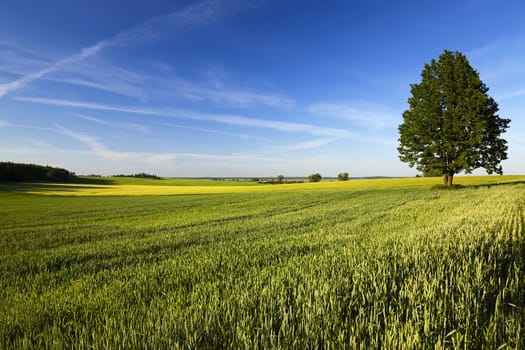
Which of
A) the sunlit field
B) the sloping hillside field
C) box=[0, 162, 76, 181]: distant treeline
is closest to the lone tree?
the sunlit field

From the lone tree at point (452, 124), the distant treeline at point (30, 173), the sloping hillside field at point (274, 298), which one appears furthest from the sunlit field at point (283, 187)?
the sloping hillside field at point (274, 298)

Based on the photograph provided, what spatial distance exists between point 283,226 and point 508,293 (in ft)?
33.7

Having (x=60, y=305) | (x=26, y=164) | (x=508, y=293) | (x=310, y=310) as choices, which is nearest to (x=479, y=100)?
(x=508, y=293)

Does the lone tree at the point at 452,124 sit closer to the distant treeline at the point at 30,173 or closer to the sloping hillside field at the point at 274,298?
the sloping hillside field at the point at 274,298

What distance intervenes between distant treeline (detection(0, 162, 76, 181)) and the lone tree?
119m

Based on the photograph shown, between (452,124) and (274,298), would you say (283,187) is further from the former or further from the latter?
(274,298)

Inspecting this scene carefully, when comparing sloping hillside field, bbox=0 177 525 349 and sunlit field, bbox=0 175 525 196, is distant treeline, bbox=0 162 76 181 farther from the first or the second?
sloping hillside field, bbox=0 177 525 349

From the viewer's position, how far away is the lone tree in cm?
3269

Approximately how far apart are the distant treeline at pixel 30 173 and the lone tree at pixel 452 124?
11931 centimetres

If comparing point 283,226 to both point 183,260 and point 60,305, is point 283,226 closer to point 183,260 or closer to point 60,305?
point 183,260

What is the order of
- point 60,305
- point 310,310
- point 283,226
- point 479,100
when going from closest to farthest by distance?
point 310,310, point 60,305, point 283,226, point 479,100

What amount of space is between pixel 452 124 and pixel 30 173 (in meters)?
134

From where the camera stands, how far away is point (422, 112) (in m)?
36.4

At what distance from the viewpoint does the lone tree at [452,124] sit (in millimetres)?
32688
